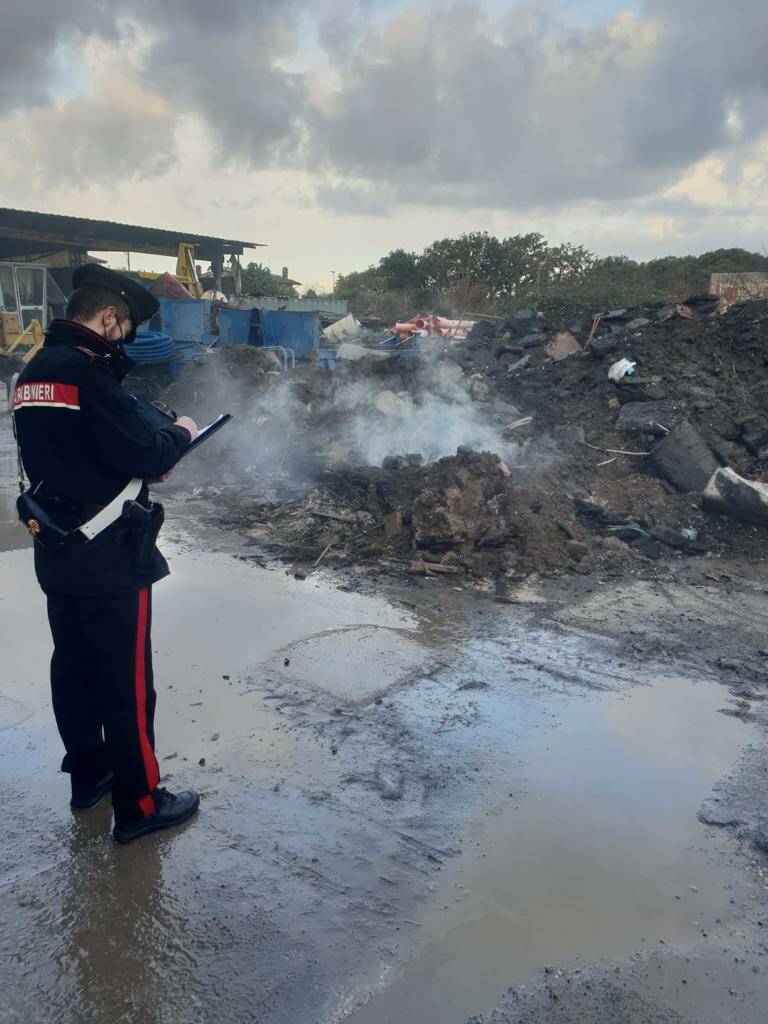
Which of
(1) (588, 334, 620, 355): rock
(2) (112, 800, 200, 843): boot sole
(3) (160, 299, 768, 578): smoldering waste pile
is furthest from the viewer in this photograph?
(1) (588, 334, 620, 355): rock

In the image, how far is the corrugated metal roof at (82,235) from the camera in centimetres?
2020

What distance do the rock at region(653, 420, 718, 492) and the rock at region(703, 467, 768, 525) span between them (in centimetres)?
49

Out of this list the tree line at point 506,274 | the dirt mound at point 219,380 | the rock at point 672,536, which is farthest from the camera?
the tree line at point 506,274

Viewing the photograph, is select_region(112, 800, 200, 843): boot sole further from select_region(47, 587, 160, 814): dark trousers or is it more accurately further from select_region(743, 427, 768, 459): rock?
select_region(743, 427, 768, 459): rock

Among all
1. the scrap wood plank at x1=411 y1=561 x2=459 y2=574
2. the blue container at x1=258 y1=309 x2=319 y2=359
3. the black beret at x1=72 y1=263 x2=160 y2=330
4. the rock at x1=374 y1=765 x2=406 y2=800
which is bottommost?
the rock at x1=374 y1=765 x2=406 y2=800

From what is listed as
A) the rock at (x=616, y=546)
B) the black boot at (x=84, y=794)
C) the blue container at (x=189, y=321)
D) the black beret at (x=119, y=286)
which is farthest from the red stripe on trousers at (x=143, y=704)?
the blue container at (x=189, y=321)

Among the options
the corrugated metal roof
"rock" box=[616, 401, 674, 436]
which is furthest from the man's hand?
the corrugated metal roof

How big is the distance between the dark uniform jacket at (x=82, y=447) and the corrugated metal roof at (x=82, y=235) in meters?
20.3

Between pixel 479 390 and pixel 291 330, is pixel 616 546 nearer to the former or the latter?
Answer: pixel 479 390

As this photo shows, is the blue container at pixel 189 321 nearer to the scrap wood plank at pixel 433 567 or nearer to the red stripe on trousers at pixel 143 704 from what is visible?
the scrap wood plank at pixel 433 567

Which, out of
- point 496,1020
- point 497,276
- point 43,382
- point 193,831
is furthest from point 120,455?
point 497,276

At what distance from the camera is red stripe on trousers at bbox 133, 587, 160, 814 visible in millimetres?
2760

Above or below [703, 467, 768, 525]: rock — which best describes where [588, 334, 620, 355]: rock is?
above

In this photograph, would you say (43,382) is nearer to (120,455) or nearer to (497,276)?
(120,455)
